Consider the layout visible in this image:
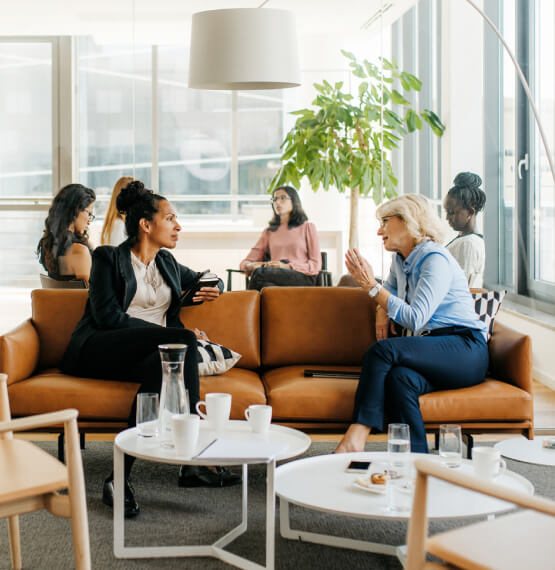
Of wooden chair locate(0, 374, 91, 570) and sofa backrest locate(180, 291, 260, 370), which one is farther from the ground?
sofa backrest locate(180, 291, 260, 370)

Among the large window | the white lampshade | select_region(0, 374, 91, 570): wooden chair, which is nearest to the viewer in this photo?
select_region(0, 374, 91, 570): wooden chair

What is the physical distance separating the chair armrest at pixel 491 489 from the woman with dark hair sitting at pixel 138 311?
4.99 ft

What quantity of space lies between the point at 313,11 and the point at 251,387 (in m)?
2.38

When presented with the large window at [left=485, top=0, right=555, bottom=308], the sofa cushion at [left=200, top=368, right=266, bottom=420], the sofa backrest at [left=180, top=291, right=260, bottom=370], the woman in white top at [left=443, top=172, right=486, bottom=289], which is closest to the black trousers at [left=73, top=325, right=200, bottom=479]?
the sofa cushion at [left=200, top=368, right=266, bottom=420]

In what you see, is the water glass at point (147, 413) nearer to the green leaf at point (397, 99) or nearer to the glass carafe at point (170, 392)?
the glass carafe at point (170, 392)

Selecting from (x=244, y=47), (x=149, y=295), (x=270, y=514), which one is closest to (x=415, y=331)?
(x=149, y=295)

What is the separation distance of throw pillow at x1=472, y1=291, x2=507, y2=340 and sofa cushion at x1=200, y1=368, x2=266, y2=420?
1019 millimetres

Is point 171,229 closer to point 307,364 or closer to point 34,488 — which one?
point 307,364

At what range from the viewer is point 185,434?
2.34 m

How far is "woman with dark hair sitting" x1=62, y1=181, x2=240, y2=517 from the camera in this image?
10.4 feet

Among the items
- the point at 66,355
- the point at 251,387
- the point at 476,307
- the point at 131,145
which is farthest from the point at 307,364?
the point at 131,145

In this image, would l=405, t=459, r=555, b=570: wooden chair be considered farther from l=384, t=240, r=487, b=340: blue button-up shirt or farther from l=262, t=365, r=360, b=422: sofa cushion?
l=384, t=240, r=487, b=340: blue button-up shirt

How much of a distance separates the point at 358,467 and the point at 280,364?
135cm

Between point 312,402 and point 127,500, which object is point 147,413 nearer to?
point 127,500
